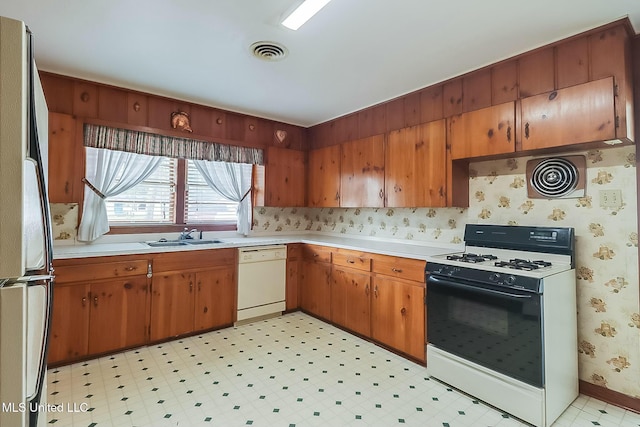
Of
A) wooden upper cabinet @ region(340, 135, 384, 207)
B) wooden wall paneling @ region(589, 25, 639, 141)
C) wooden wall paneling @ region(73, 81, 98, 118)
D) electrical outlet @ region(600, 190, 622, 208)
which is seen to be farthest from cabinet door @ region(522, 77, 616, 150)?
wooden wall paneling @ region(73, 81, 98, 118)

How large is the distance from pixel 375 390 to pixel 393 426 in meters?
0.38

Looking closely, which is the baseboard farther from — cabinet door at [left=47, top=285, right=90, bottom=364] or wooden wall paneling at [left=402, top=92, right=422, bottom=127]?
cabinet door at [left=47, top=285, right=90, bottom=364]

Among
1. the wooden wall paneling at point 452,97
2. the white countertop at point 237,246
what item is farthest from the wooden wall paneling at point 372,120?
the white countertop at point 237,246

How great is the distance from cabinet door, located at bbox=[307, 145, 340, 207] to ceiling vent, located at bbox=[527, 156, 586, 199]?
2.00 m

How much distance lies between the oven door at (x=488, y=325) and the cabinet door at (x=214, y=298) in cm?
204

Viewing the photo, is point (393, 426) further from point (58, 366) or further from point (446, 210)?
point (58, 366)

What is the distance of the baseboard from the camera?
6.72 ft

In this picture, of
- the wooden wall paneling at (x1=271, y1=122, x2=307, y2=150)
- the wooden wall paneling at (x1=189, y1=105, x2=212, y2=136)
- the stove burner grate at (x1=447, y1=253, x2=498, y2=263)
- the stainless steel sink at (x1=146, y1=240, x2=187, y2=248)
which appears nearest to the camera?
the stove burner grate at (x1=447, y1=253, x2=498, y2=263)

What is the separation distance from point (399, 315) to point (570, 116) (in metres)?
1.92

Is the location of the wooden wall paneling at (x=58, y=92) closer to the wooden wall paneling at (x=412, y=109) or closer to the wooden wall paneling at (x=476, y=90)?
the wooden wall paneling at (x=412, y=109)

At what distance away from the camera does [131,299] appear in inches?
112

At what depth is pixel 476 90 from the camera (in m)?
2.60

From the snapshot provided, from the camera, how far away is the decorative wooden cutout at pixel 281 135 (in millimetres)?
4191

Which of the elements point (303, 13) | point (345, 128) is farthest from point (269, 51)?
point (345, 128)
